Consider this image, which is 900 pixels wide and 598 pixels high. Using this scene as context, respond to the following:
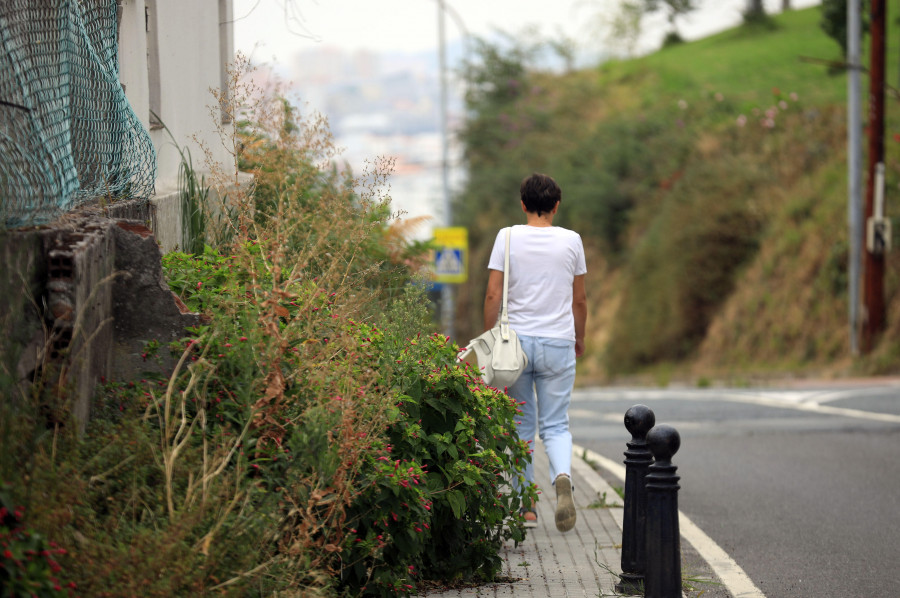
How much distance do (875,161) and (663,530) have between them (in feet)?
56.5

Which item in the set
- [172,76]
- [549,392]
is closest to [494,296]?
[549,392]

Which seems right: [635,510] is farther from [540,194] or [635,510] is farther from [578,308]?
[540,194]

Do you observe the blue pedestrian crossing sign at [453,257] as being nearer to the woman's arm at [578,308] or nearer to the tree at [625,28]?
the woman's arm at [578,308]

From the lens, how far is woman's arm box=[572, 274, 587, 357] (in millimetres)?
6539

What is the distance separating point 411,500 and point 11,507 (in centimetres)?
183

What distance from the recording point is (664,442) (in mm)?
4621

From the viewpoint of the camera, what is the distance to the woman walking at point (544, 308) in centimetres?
638

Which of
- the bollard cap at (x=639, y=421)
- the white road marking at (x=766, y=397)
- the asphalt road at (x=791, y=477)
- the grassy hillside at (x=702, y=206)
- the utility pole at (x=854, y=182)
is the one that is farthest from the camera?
the grassy hillside at (x=702, y=206)

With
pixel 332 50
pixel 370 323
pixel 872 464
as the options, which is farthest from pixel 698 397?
pixel 332 50

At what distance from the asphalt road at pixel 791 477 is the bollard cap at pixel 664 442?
1261 millimetres

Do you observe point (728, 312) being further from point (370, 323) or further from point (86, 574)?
point (86, 574)

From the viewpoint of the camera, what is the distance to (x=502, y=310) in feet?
21.0

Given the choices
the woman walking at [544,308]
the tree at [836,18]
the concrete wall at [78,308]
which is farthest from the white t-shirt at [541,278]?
the tree at [836,18]

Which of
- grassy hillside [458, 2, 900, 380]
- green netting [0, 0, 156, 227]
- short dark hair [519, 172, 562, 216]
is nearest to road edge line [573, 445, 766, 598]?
short dark hair [519, 172, 562, 216]
